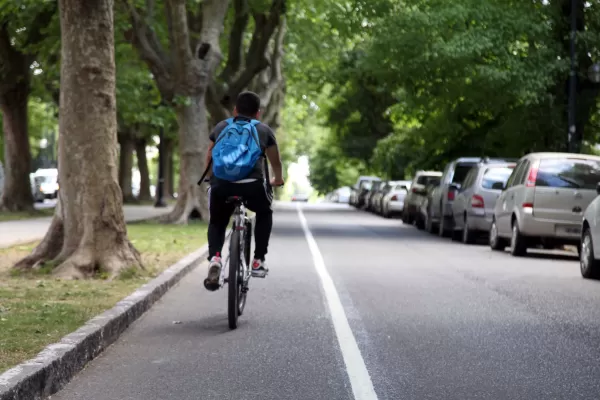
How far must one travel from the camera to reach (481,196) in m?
23.1

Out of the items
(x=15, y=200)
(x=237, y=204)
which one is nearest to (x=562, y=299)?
(x=237, y=204)

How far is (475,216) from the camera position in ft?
76.4

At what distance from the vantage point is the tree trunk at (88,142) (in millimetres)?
13547

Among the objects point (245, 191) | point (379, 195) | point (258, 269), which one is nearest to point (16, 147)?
point (379, 195)

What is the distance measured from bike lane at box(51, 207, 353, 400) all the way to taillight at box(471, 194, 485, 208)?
11252 mm

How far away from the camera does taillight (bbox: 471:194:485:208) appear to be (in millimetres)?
23062

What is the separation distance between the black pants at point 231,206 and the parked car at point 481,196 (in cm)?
1332

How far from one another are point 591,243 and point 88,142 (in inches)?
264

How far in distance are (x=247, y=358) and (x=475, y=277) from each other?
7.44m

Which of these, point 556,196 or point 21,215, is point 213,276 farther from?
point 21,215

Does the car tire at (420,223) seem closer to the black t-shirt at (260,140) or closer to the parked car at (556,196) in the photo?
the parked car at (556,196)

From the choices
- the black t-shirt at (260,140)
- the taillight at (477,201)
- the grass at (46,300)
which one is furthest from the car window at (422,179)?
the black t-shirt at (260,140)

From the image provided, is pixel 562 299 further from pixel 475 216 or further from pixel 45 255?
pixel 475 216

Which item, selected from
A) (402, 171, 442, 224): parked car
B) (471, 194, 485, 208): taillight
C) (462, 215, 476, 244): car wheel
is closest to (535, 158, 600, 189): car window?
(471, 194, 485, 208): taillight
